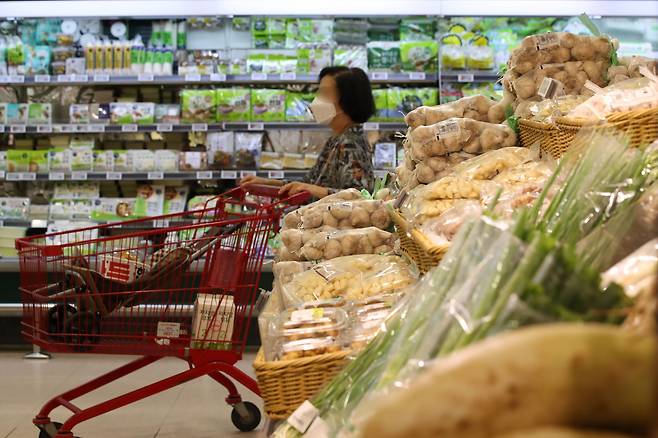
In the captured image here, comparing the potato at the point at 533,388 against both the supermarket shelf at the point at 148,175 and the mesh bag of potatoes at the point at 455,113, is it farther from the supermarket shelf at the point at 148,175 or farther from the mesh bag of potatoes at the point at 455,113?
the supermarket shelf at the point at 148,175

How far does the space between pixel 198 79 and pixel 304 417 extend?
16.5ft

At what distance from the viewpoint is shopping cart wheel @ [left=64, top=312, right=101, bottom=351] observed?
3.30m

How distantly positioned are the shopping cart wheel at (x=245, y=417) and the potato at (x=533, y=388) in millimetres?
2991

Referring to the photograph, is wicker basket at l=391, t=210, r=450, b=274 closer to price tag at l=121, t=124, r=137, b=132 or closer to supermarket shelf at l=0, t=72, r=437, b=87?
supermarket shelf at l=0, t=72, r=437, b=87

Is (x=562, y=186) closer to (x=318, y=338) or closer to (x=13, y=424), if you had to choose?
(x=318, y=338)

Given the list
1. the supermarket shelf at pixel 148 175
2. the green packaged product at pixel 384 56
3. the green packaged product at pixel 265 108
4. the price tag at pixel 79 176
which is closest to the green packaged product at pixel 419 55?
the green packaged product at pixel 384 56

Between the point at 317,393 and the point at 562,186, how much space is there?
666 millimetres

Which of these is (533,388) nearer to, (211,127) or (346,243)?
(346,243)

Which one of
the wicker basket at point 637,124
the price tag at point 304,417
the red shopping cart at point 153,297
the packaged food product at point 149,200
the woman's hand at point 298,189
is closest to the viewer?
the price tag at point 304,417

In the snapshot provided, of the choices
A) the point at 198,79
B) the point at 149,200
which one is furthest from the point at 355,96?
the point at 149,200

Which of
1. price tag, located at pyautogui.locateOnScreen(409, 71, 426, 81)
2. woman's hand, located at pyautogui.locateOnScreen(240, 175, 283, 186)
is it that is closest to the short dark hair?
woman's hand, located at pyautogui.locateOnScreen(240, 175, 283, 186)

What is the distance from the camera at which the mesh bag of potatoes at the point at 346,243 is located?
2.94 metres

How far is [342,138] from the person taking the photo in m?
4.32

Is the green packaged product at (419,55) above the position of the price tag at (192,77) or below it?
above
